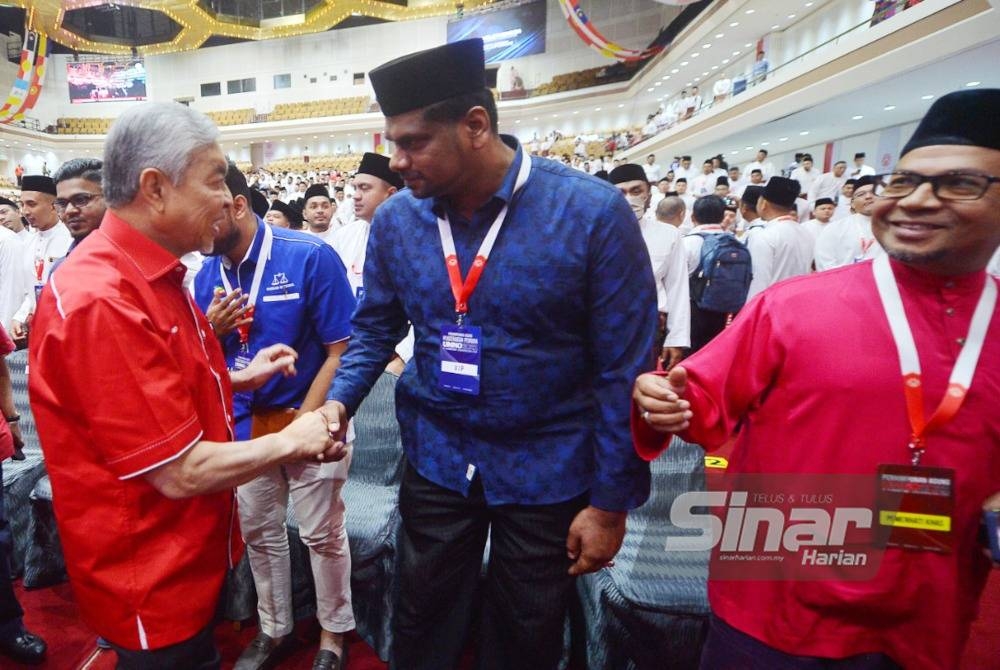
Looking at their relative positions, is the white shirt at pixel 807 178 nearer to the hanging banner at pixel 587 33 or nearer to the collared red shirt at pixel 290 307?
the hanging banner at pixel 587 33

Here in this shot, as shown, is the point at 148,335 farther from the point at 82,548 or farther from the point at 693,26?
the point at 693,26

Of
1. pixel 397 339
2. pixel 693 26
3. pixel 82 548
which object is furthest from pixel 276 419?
pixel 693 26

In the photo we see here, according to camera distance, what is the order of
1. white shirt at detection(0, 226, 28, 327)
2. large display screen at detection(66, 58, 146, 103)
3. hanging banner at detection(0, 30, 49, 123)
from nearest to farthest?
white shirt at detection(0, 226, 28, 327) < hanging banner at detection(0, 30, 49, 123) < large display screen at detection(66, 58, 146, 103)

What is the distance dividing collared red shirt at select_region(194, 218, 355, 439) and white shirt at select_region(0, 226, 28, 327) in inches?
123

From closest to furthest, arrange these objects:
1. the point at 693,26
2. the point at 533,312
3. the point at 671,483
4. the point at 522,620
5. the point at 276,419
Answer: the point at 533,312, the point at 522,620, the point at 276,419, the point at 671,483, the point at 693,26

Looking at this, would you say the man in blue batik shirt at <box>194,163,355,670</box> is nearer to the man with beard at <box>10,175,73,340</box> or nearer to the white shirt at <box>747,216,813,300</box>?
the man with beard at <box>10,175,73,340</box>

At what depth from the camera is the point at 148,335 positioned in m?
1.01

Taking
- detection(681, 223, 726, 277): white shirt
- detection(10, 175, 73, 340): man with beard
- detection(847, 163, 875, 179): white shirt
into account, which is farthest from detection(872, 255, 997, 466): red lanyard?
detection(847, 163, 875, 179): white shirt

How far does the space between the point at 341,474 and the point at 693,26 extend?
1710 cm

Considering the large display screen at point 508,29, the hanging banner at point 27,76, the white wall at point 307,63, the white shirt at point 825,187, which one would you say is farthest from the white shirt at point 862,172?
the hanging banner at point 27,76

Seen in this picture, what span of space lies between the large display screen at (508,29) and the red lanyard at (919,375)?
84.6ft

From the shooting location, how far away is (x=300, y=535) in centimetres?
192

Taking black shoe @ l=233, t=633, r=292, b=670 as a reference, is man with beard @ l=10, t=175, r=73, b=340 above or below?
above

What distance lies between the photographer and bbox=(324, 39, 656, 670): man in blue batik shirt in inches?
46.6
